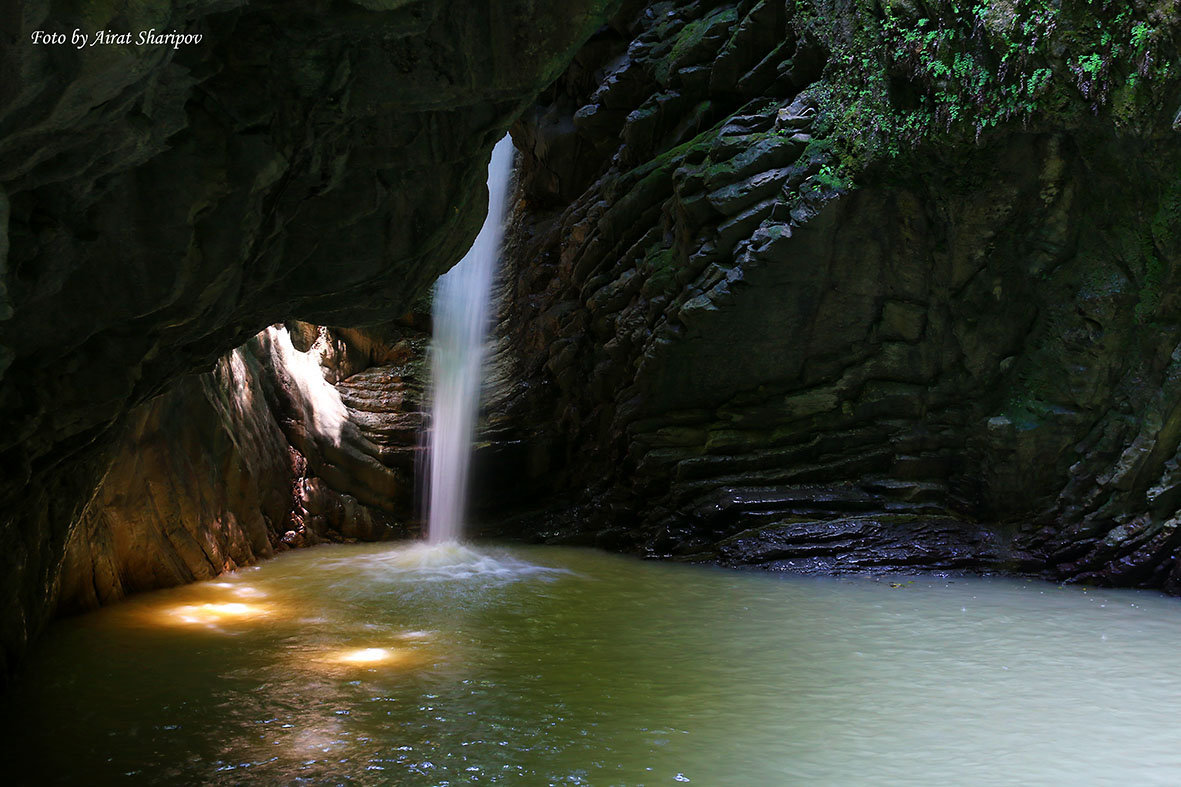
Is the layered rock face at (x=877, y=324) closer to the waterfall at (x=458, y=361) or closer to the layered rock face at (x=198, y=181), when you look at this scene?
the waterfall at (x=458, y=361)

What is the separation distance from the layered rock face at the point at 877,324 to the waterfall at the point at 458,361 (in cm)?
176

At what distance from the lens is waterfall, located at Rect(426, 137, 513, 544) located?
48.9ft

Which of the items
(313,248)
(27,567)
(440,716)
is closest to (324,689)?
(440,716)

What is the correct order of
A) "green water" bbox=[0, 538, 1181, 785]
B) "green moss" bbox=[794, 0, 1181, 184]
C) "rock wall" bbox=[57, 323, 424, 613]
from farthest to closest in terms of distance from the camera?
"green moss" bbox=[794, 0, 1181, 184] → "rock wall" bbox=[57, 323, 424, 613] → "green water" bbox=[0, 538, 1181, 785]

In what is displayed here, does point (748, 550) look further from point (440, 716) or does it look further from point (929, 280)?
point (440, 716)

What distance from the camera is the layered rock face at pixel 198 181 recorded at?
3016 millimetres

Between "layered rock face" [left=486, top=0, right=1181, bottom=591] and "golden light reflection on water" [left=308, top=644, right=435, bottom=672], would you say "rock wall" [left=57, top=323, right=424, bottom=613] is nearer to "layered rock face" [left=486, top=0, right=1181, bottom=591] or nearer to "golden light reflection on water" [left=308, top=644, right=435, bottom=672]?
"golden light reflection on water" [left=308, top=644, right=435, bottom=672]

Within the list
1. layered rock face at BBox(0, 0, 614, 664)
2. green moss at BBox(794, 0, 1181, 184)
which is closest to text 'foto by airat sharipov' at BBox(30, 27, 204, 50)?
layered rock face at BBox(0, 0, 614, 664)

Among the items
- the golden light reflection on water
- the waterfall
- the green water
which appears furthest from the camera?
the waterfall

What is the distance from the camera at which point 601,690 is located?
209 inches

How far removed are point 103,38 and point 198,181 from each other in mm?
1384

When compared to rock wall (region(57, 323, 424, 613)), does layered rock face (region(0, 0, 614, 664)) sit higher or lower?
higher

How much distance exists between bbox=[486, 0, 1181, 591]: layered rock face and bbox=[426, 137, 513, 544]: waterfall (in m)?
1.76

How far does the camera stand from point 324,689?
529cm
